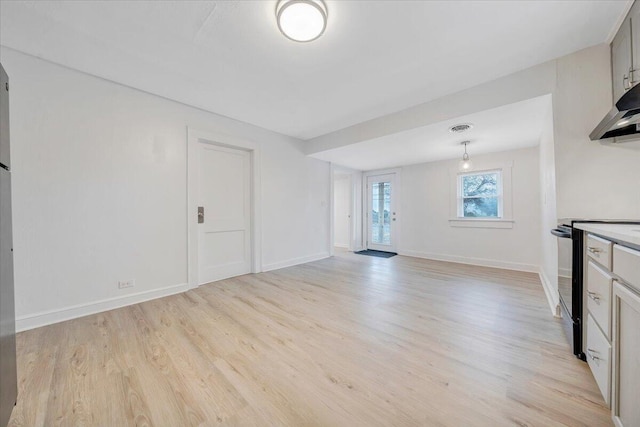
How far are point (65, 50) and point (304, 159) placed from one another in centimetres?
334

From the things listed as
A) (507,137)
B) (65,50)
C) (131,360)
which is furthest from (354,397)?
(507,137)

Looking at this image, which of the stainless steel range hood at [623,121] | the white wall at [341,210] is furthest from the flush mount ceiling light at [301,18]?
the white wall at [341,210]

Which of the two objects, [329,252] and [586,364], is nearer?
[586,364]

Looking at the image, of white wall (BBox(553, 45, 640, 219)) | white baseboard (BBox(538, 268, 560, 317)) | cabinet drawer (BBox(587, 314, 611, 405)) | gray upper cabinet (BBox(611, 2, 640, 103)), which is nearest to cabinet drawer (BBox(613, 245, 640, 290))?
cabinet drawer (BBox(587, 314, 611, 405))

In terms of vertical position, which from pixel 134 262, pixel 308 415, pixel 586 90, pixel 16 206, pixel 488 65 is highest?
pixel 488 65

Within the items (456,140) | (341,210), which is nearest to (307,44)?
(456,140)

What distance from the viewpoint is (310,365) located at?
5.24 feet

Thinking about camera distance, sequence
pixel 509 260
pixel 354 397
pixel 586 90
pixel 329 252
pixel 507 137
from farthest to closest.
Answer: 1. pixel 329 252
2. pixel 509 260
3. pixel 507 137
4. pixel 586 90
5. pixel 354 397

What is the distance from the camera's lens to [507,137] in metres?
3.47

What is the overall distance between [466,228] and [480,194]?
28.2 inches

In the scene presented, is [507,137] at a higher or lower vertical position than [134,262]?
higher

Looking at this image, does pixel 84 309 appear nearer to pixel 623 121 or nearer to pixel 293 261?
pixel 293 261

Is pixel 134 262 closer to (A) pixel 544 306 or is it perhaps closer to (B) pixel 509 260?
(A) pixel 544 306

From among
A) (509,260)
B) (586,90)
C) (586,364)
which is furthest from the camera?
(509,260)
